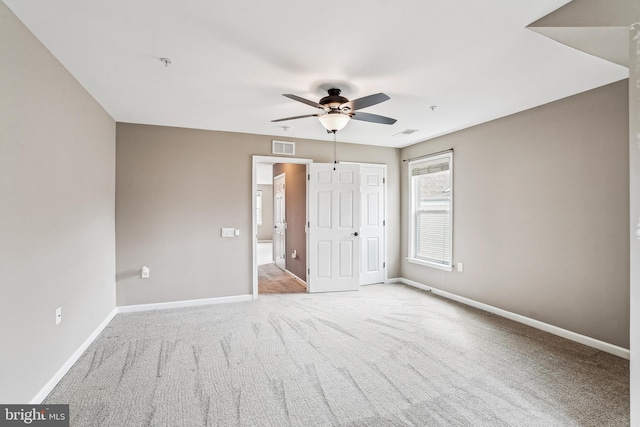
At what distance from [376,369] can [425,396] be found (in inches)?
19.0

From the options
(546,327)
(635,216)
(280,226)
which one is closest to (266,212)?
(280,226)

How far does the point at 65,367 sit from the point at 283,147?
3.75 m

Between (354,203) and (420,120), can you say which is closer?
(420,120)

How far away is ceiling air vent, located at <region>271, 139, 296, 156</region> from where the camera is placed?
4984 millimetres

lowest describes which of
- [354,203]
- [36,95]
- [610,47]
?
[354,203]

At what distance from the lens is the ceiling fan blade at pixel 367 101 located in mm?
2646

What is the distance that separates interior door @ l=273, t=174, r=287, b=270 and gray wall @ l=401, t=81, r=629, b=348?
12.3 ft

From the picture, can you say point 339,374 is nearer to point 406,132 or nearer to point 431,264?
point 431,264

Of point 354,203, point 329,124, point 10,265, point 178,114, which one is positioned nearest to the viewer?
point 10,265

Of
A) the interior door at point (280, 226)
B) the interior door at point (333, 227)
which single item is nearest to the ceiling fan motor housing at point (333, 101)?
the interior door at point (333, 227)

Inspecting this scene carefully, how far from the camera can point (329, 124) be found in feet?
10.3

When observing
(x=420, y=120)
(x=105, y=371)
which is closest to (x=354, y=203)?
(x=420, y=120)

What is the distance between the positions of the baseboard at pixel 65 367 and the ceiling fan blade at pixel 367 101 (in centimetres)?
327

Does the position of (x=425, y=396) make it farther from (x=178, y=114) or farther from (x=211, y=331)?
(x=178, y=114)
